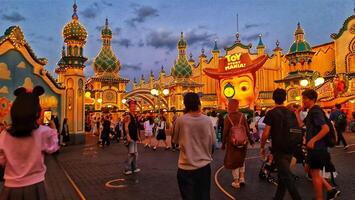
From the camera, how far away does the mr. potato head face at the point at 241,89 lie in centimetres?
2930

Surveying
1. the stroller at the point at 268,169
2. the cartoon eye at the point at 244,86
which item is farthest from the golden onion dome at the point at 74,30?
the stroller at the point at 268,169

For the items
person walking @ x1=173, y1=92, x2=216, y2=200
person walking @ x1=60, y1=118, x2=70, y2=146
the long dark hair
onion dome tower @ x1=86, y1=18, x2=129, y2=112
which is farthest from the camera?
onion dome tower @ x1=86, y1=18, x2=129, y2=112

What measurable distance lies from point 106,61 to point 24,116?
108 ft

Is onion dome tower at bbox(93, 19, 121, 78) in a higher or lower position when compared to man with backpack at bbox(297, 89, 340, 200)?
higher

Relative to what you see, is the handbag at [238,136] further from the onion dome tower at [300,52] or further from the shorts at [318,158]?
the onion dome tower at [300,52]

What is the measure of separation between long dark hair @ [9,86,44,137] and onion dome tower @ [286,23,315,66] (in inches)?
1168

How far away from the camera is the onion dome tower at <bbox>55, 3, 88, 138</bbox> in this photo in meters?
20.2

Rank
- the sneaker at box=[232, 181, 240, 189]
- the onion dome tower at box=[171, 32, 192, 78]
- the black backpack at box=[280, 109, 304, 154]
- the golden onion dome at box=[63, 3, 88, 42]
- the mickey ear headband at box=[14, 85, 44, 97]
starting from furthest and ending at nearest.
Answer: the onion dome tower at box=[171, 32, 192, 78] < the golden onion dome at box=[63, 3, 88, 42] < the sneaker at box=[232, 181, 240, 189] < the black backpack at box=[280, 109, 304, 154] < the mickey ear headband at box=[14, 85, 44, 97]

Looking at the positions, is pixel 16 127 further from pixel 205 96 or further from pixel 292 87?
pixel 205 96

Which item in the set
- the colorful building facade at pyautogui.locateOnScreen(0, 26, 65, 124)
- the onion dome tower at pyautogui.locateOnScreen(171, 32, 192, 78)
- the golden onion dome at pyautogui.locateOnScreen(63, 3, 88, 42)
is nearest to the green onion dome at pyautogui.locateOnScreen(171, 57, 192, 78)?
the onion dome tower at pyautogui.locateOnScreen(171, 32, 192, 78)

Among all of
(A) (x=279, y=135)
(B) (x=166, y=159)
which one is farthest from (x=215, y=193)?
(B) (x=166, y=159)

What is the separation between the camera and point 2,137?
312cm

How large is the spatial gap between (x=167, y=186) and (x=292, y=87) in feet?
82.7

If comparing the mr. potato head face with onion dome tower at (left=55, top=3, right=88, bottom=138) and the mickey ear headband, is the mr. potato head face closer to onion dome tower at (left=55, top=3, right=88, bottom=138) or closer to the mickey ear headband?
onion dome tower at (left=55, top=3, right=88, bottom=138)
